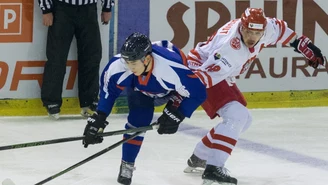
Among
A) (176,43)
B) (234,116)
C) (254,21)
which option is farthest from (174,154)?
(176,43)

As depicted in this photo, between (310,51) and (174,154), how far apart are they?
3.39ft

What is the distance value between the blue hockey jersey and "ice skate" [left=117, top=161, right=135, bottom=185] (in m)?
0.39

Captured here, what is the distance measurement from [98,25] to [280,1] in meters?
1.50

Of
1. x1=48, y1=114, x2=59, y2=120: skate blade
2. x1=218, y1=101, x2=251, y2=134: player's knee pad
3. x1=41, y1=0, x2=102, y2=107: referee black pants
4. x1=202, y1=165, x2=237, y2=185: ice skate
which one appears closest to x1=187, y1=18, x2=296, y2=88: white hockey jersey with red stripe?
x1=218, y1=101, x2=251, y2=134: player's knee pad

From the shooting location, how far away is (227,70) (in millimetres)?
4359

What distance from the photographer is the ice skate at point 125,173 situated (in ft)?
14.4

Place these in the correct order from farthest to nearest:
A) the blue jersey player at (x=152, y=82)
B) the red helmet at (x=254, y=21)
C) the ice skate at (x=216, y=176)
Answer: the red helmet at (x=254, y=21)
the ice skate at (x=216, y=176)
the blue jersey player at (x=152, y=82)

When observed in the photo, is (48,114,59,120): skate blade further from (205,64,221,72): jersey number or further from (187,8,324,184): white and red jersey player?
(205,64,221,72): jersey number

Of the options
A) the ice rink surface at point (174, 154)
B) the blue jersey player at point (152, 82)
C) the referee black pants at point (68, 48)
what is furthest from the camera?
the referee black pants at point (68, 48)

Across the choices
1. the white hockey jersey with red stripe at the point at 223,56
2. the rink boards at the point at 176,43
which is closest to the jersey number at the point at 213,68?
the white hockey jersey with red stripe at the point at 223,56

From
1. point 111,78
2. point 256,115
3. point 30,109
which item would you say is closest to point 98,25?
point 30,109

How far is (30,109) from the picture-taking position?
21.0ft

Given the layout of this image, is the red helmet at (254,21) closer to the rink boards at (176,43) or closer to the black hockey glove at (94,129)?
the black hockey glove at (94,129)

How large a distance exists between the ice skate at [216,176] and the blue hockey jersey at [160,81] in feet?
1.06
